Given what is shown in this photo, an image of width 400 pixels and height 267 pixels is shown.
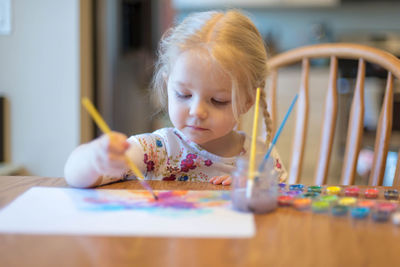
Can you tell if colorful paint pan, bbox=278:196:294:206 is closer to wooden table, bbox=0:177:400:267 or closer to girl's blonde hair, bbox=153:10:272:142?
wooden table, bbox=0:177:400:267

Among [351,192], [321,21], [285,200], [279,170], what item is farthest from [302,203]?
[321,21]

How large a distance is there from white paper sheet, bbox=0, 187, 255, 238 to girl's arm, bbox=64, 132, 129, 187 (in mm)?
24

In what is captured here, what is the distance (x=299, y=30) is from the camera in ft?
12.6

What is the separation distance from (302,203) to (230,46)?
1.17 ft

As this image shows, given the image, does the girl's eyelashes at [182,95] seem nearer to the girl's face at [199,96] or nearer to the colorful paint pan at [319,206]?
the girl's face at [199,96]

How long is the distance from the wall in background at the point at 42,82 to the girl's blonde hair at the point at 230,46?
1.20 m

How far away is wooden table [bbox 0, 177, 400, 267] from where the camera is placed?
1.41ft

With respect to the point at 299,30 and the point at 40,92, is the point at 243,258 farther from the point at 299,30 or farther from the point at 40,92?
the point at 299,30

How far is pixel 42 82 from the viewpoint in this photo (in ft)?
6.50

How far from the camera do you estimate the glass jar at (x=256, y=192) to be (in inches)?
23.5

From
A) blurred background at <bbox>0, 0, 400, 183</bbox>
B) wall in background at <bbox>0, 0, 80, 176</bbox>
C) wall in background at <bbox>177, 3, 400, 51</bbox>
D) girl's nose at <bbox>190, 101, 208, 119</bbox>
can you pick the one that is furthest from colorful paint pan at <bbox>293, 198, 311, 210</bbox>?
wall in background at <bbox>177, 3, 400, 51</bbox>

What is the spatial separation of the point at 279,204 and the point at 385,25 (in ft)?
11.8

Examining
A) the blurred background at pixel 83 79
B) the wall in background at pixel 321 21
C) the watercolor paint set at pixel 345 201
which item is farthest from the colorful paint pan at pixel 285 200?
the wall in background at pixel 321 21

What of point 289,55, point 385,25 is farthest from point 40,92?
point 385,25
